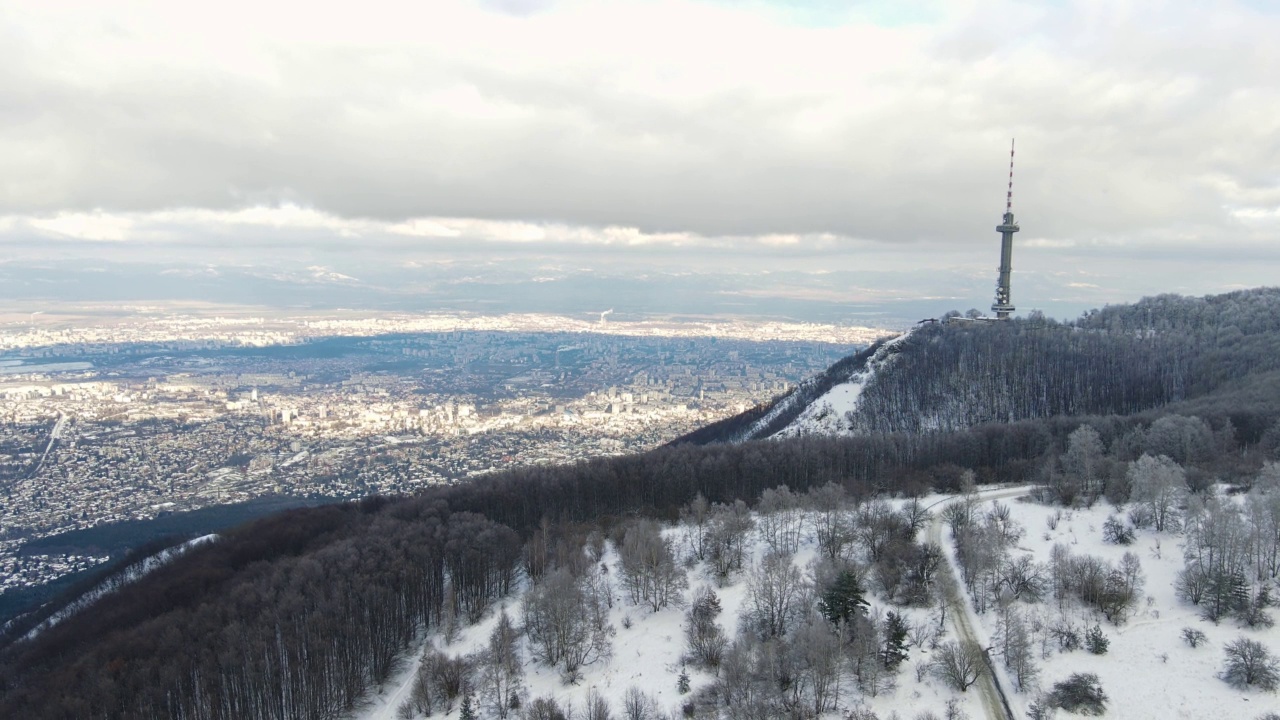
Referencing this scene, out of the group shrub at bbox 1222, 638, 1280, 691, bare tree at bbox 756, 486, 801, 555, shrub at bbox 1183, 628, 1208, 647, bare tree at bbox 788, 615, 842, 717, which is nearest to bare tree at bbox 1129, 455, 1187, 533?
shrub at bbox 1183, 628, 1208, 647

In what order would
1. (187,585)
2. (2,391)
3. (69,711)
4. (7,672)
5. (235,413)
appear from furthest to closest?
(2,391), (235,413), (187,585), (7,672), (69,711)

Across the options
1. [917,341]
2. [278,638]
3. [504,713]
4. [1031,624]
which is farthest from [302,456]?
[1031,624]

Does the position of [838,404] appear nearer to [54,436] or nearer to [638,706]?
[638,706]

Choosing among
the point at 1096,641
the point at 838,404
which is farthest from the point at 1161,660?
the point at 838,404

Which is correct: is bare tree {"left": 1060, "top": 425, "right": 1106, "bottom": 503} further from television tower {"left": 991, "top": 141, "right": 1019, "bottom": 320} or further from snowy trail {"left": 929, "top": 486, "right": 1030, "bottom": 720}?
television tower {"left": 991, "top": 141, "right": 1019, "bottom": 320}

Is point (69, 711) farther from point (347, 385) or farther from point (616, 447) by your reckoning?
point (347, 385)
